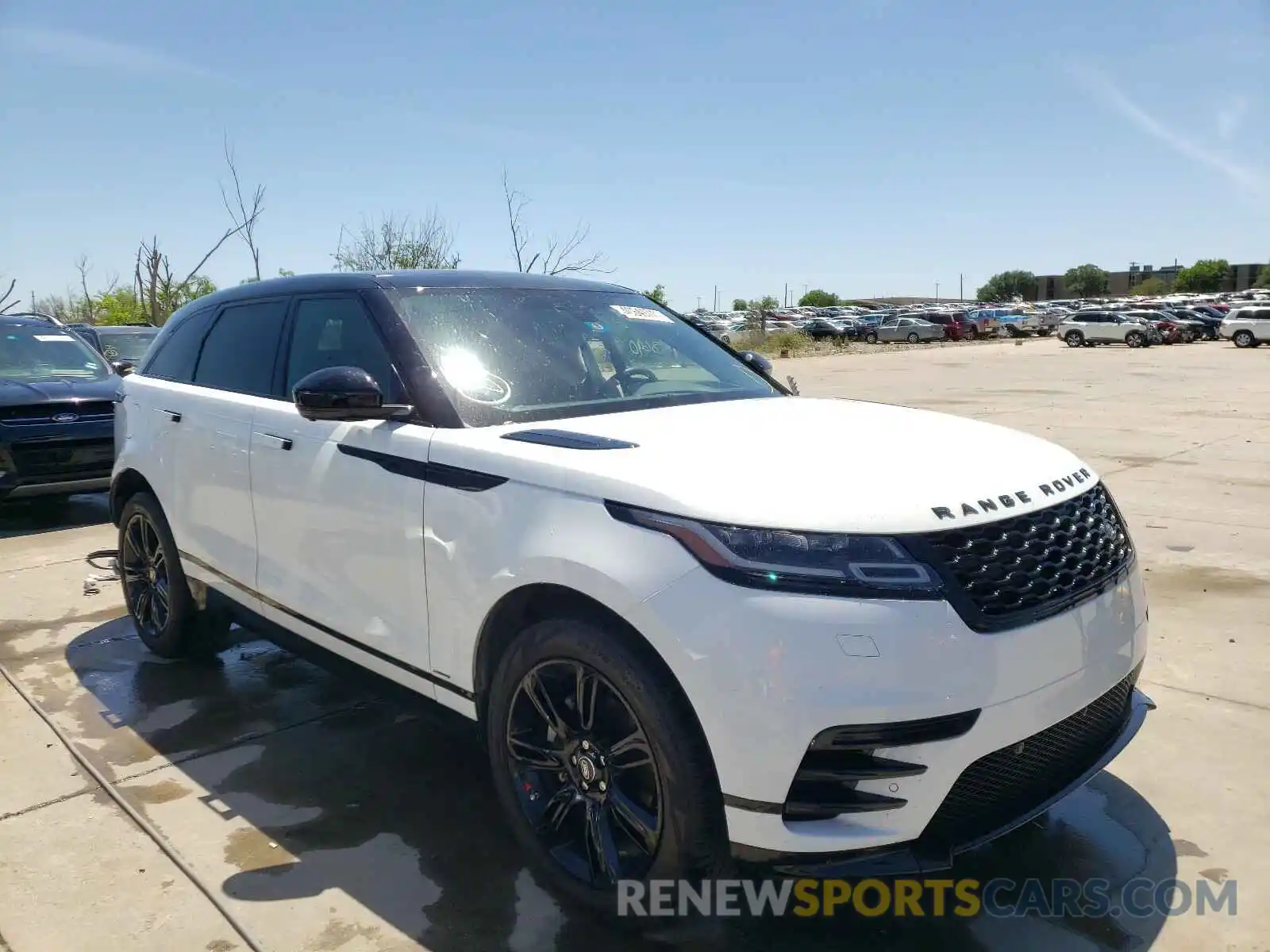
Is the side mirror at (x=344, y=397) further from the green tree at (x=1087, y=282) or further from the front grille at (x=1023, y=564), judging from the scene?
the green tree at (x=1087, y=282)

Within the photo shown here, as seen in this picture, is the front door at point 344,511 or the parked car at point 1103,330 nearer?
the front door at point 344,511

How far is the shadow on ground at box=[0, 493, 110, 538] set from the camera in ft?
26.7

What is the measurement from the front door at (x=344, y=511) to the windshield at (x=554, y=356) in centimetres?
19

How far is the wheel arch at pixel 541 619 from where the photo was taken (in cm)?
232

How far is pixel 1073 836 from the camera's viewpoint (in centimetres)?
306

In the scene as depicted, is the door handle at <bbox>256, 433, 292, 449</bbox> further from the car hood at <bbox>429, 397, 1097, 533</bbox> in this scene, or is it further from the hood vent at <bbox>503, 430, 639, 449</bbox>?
the hood vent at <bbox>503, 430, 639, 449</bbox>

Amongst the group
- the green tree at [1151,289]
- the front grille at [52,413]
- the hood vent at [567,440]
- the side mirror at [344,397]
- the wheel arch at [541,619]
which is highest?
the green tree at [1151,289]

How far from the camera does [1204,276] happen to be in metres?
133

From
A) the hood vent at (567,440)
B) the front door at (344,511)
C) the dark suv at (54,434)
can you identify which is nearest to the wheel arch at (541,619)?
the front door at (344,511)

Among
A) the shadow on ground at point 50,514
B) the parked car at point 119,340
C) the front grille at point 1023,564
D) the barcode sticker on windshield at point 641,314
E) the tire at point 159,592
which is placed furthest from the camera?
the parked car at point 119,340

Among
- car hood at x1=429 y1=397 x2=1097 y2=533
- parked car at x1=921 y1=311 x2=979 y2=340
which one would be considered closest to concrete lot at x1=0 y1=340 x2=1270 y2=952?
car hood at x1=429 y1=397 x2=1097 y2=533

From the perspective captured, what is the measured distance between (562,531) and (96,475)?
7.09 m

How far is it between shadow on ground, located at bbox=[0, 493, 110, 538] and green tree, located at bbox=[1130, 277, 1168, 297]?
14540 cm

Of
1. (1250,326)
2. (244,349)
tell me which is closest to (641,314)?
(244,349)
